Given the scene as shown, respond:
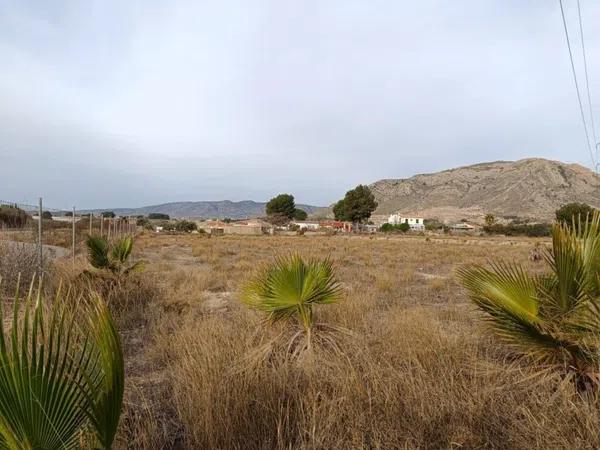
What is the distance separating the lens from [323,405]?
3176 millimetres

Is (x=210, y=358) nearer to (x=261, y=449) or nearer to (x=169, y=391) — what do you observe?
(x=169, y=391)

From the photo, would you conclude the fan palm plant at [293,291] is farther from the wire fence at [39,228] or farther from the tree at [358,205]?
the tree at [358,205]

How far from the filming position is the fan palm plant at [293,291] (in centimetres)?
464

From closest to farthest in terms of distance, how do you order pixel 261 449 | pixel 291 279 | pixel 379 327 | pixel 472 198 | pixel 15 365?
pixel 15 365, pixel 261 449, pixel 291 279, pixel 379 327, pixel 472 198

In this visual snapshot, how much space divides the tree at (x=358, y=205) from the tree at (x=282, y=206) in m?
21.0

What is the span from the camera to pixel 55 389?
183 cm

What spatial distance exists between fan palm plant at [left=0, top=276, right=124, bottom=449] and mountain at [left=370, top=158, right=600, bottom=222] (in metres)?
107

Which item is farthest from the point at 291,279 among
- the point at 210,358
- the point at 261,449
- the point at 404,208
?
the point at 404,208

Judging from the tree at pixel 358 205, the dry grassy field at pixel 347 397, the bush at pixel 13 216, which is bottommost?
the dry grassy field at pixel 347 397

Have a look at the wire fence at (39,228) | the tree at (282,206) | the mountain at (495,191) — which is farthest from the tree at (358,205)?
the wire fence at (39,228)

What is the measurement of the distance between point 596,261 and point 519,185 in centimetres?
13087

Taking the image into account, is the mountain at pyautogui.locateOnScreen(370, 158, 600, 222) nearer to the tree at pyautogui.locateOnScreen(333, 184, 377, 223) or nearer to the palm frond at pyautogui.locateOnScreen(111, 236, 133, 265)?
the tree at pyautogui.locateOnScreen(333, 184, 377, 223)

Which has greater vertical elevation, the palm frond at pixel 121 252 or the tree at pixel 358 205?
the tree at pixel 358 205

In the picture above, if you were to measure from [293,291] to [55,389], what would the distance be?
2.99 meters
